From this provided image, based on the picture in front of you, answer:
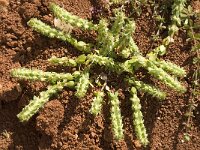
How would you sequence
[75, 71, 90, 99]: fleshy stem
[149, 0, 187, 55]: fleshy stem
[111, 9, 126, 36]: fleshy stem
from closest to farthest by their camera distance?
[75, 71, 90, 99]: fleshy stem → [111, 9, 126, 36]: fleshy stem → [149, 0, 187, 55]: fleshy stem

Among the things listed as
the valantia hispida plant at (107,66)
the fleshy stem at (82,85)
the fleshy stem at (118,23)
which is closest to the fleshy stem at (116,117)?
the valantia hispida plant at (107,66)

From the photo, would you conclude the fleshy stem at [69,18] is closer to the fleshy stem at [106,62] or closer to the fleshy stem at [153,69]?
the fleshy stem at [106,62]

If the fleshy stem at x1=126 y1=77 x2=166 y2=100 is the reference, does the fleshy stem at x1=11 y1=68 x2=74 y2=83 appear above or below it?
below

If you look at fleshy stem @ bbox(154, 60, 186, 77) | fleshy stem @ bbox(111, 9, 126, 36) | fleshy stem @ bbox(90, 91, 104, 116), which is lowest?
fleshy stem @ bbox(90, 91, 104, 116)

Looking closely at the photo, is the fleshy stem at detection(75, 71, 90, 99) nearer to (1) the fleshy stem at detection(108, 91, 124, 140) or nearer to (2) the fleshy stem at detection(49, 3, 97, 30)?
(1) the fleshy stem at detection(108, 91, 124, 140)

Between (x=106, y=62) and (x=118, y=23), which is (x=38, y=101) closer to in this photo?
(x=106, y=62)

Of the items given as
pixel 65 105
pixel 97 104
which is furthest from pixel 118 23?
pixel 65 105

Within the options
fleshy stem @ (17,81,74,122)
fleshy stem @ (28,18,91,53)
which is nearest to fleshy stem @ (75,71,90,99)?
fleshy stem @ (17,81,74,122)
